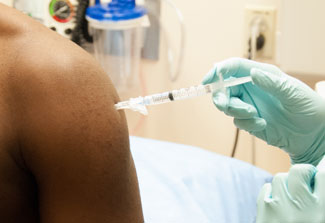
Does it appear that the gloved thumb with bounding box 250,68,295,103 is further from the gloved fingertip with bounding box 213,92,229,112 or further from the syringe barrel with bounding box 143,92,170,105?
the syringe barrel with bounding box 143,92,170,105

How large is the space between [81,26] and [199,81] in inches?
19.6

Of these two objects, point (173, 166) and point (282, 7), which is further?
point (282, 7)

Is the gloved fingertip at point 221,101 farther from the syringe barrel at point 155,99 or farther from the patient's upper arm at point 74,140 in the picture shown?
the patient's upper arm at point 74,140

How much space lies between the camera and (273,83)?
94 centimetres

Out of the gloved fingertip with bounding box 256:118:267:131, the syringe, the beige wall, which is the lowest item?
the beige wall

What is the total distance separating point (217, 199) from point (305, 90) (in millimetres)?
421

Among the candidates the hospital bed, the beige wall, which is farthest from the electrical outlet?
the hospital bed

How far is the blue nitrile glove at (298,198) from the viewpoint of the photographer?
91 cm

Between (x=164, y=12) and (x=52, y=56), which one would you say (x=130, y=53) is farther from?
(x=52, y=56)

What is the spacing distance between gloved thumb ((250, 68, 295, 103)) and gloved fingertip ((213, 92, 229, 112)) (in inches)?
2.6

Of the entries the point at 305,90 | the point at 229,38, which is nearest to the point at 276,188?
the point at 305,90

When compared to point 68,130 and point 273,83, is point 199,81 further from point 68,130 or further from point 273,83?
point 68,130

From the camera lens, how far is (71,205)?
2.71ft

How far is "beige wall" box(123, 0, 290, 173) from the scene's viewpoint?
181 cm
